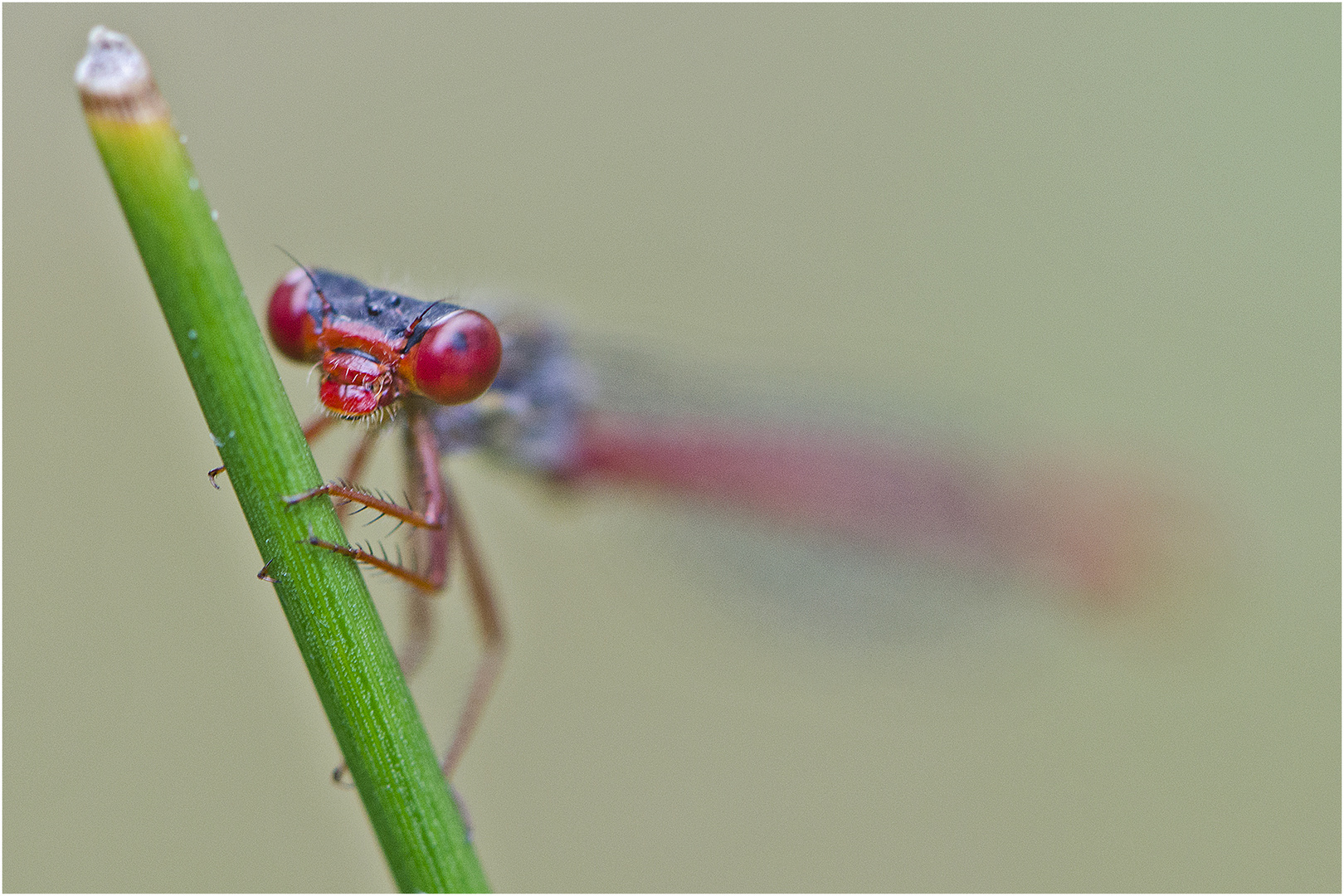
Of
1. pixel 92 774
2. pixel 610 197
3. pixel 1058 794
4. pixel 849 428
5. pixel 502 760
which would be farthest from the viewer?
pixel 610 197

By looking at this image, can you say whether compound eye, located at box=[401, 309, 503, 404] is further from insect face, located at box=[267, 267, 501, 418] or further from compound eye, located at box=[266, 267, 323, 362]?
compound eye, located at box=[266, 267, 323, 362]

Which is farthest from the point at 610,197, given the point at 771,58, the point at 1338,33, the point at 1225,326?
the point at 1338,33

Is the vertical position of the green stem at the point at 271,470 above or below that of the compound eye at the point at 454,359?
below

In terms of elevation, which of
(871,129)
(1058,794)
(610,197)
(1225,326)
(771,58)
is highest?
(771,58)

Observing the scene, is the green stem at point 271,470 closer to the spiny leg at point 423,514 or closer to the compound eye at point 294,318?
the spiny leg at point 423,514

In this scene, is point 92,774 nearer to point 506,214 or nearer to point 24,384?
point 24,384

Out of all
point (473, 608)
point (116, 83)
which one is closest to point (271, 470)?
point (116, 83)

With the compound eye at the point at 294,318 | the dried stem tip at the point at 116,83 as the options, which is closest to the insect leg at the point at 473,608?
the compound eye at the point at 294,318

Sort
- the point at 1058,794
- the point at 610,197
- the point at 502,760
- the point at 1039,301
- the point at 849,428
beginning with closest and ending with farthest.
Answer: the point at 849,428
the point at 502,760
the point at 1058,794
the point at 610,197
the point at 1039,301
